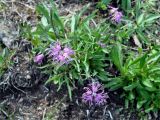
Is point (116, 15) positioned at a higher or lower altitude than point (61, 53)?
higher

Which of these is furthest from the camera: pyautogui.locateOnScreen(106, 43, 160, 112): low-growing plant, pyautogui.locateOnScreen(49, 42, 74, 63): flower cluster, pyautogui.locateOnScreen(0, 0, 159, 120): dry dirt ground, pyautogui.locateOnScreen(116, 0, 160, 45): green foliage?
pyautogui.locateOnScreen(116, 0, 160, 45): green foliage

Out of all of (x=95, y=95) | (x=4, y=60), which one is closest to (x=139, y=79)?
(x=95, y=95)

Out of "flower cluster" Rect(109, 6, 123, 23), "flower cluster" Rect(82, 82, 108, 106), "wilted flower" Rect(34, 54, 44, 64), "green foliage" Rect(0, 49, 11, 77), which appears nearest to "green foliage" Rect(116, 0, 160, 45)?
"flower cluster" Rect(109, 6, 123, 23)

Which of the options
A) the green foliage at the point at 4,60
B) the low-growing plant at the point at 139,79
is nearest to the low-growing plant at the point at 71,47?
the low-growing plant at the point at 139,79

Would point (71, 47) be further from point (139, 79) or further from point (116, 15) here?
point (139, 79)

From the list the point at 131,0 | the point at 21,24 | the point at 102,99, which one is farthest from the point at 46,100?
the point at 131,0

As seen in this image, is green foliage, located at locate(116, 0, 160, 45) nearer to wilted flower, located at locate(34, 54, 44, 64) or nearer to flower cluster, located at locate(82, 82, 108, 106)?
flower cluster, located at locate(82, 82, 108, 106)
